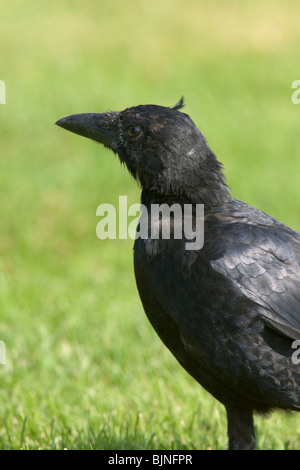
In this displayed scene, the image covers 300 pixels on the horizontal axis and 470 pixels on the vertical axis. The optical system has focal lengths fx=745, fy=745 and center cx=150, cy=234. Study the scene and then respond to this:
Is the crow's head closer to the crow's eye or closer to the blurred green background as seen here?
the crow's eye

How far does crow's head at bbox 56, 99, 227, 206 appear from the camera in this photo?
142 inches

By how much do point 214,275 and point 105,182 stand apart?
5.65 m

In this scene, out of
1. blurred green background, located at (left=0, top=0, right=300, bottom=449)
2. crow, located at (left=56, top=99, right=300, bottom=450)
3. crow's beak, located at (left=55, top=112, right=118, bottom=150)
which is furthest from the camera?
blurred green background, located at (left=0, top=0, right=300, bottom=449)

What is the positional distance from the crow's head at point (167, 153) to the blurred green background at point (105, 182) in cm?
148

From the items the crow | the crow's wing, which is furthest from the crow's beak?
the crow's wing

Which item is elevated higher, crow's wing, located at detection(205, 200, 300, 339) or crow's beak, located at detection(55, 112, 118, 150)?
crow's beak, located at detection(55, 112, 118, 150)

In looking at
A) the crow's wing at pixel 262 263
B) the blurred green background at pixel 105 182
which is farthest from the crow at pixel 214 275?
the blurred green background at pixel 105 182

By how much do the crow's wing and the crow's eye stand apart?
0.56 m

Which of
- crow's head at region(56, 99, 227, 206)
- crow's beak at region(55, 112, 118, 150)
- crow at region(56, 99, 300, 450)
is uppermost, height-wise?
crow's beak at region(55, 112, 118, 150)

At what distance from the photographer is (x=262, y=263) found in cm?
349
